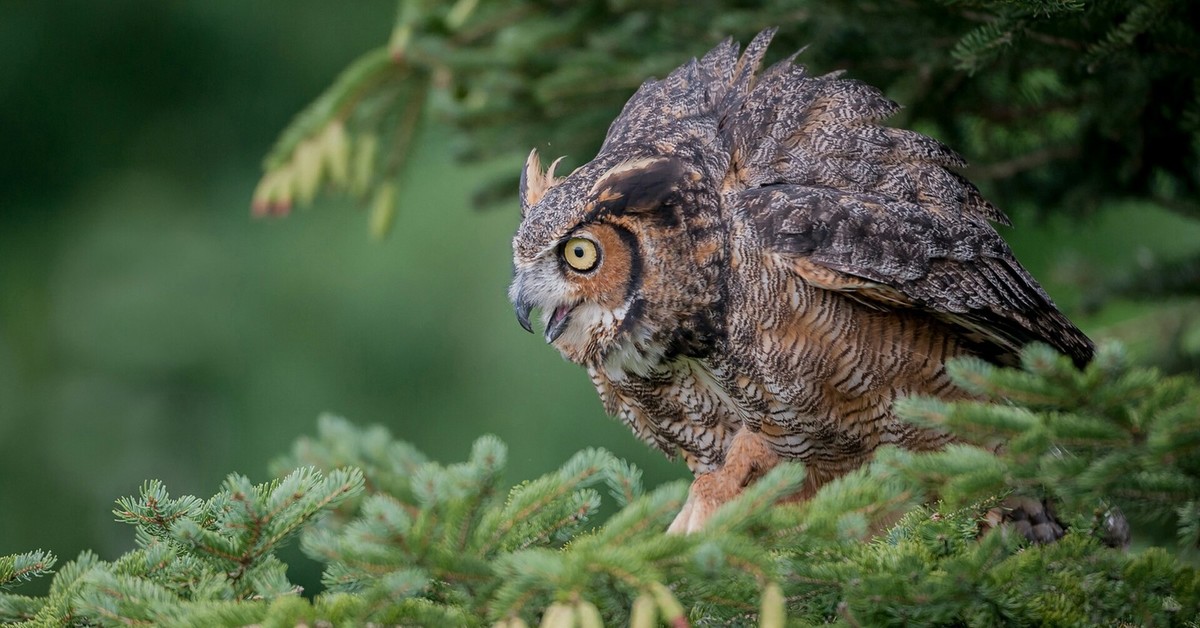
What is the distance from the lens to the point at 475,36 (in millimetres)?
3621

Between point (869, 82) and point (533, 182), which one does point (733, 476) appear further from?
point (869, 82)

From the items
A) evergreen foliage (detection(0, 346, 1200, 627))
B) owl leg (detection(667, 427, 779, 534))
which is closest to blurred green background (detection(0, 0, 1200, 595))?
owl leg (detection(667, 427, 779, 534))

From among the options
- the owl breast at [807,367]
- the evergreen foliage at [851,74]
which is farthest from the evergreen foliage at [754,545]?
the evergreen foliage at [851,74]

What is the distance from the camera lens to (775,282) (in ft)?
7.82

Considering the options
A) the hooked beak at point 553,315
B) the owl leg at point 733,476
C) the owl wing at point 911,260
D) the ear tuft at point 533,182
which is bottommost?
the owl leg at point 733,476

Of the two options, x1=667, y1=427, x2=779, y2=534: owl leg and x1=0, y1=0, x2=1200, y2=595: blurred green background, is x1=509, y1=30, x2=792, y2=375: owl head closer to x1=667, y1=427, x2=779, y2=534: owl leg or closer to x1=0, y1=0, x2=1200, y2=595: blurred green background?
x1=667, y1=427, x2=779, y2=534: owl leg

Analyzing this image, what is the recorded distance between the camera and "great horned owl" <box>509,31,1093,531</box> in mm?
2385

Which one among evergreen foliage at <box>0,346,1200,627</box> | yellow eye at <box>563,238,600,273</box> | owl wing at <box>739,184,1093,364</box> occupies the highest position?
yellow eye at <box>563,238,600,273</box>

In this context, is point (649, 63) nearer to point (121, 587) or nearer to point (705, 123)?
point (705, 123)

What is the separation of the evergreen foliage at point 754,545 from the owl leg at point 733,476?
0.81 meters

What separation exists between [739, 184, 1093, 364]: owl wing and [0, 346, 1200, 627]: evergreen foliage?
Result: 666 millimetres

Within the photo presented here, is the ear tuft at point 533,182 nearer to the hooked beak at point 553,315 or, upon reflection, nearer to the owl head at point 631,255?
the owl head at point 631,255

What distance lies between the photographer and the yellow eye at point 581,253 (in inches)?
95.3

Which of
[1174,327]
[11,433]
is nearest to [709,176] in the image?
[1174,327]
